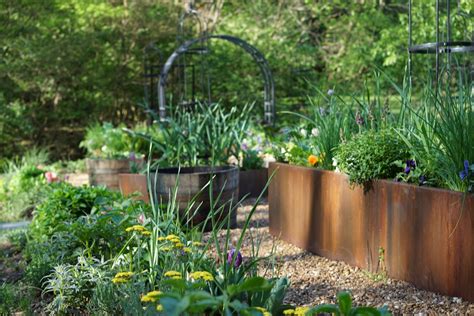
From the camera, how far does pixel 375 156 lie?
12.9 feet

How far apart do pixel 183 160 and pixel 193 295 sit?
404cm

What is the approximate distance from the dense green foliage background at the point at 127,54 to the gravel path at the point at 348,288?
868cm

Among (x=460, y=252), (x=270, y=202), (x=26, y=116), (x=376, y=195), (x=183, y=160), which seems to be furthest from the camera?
(x=26, y=116)

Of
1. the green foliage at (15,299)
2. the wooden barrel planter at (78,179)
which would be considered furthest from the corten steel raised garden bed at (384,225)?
the wooden barrel planter at (78,179)

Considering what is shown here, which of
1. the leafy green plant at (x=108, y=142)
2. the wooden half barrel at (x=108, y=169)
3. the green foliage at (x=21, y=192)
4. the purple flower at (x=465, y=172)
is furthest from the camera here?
the leafy green plant at (x=108, y=142)

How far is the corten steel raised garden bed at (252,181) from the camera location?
22.1 ft

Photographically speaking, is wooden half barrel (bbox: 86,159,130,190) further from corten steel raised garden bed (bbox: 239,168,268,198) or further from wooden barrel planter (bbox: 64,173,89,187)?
wooden barrel planter (bbox: 64,173,89,187)

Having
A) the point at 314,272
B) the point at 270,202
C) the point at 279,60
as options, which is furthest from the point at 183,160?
the point at 279,60

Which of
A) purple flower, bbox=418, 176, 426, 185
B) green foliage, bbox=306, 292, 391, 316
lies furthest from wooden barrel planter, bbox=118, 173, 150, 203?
green foliage, bbox=306, 292, 391, 316

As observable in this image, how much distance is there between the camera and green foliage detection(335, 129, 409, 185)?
154 inches

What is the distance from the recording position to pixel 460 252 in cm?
326

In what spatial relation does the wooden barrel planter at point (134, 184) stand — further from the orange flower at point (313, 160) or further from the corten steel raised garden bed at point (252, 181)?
the orange flower at point (313, 160)

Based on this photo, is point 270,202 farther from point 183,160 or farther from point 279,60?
point 279,60

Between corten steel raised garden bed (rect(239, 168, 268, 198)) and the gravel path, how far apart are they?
2090 mm
